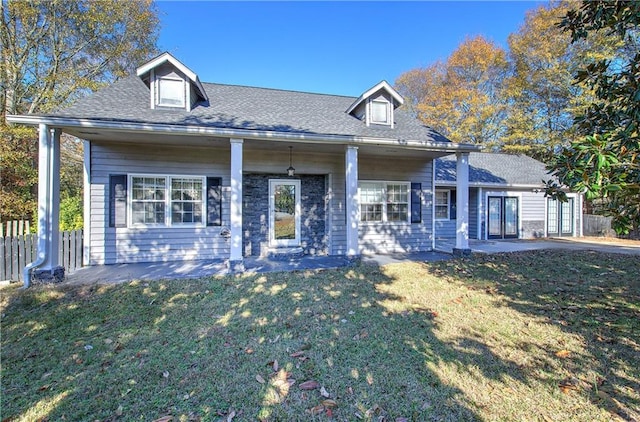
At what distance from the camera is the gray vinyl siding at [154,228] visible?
24.5 ft

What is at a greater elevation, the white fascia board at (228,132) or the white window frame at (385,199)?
the white fascia board at (228,132)

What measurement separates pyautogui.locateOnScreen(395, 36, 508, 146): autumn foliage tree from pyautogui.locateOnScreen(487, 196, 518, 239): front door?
8.26 metres

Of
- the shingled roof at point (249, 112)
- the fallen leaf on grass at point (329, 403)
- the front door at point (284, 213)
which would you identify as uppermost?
the shingled roof at point (249, 112)

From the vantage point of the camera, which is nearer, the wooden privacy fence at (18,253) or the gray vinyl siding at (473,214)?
the wooden privacy fence at (18,253)

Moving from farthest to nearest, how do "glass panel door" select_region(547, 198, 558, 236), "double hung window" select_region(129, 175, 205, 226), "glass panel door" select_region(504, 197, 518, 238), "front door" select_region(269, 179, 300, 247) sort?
"glass panel door" select_region(547, 198, 558, 236) → "glass panel door" select_region(504, 197, 518, 238) → "front door" select_region(269, 179, 300, 247) → "double hung window" select_region(129, 175, 205, 226)

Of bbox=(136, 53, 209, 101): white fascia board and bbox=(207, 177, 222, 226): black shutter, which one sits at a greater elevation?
bbox=(136, 53, 209, 101): white fascia board

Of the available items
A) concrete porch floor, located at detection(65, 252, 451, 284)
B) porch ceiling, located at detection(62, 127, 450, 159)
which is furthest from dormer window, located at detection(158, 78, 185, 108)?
concrete porch floor, located at detection(65, 252, 451, 284)

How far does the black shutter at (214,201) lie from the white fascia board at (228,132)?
1903 millimetres

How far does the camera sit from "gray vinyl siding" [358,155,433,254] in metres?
9.56

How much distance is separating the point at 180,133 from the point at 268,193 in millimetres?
3089

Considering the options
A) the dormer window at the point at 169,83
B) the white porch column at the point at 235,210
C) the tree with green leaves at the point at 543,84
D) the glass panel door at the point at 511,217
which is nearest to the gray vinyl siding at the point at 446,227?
the glass panel door at the point at 511,217

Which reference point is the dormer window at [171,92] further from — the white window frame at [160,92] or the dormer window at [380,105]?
the dormer window at [380,105]

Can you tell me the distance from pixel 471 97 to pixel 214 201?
63.7 feet

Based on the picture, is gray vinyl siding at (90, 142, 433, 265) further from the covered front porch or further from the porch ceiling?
the porch ceiling
